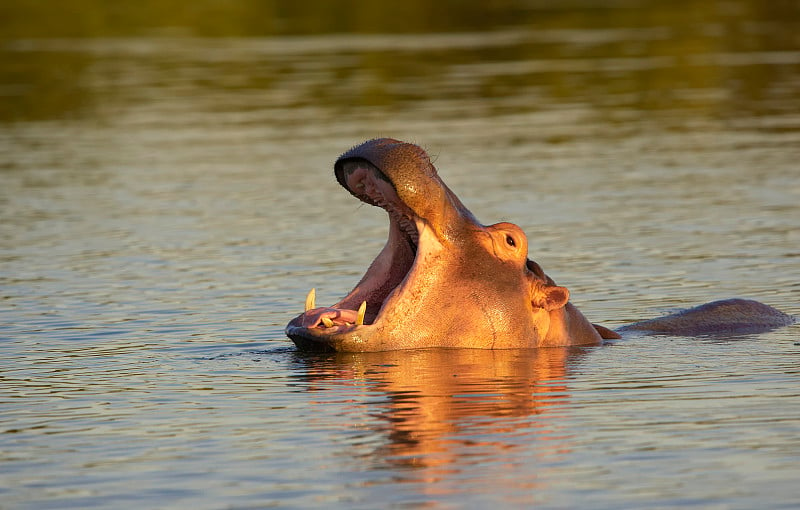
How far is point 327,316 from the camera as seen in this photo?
32.4ft

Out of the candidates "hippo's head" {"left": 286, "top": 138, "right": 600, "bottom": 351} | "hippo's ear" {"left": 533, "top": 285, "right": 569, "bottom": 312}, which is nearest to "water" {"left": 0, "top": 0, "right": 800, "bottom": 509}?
"hippo's head" {"left": 286, "top": 138, "right": 600, "bottom": 351}

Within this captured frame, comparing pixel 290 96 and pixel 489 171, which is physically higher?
pixel 290 96

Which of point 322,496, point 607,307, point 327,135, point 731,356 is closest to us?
point 322,496

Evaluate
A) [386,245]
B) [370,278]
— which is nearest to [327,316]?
[370,278]

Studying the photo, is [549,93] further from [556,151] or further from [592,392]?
[592,392]

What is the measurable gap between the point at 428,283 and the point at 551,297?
2.51 feet

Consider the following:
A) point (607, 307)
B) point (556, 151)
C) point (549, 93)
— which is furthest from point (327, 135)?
point (607, 307)

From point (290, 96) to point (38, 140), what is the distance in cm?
493

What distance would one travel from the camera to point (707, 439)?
7676mm

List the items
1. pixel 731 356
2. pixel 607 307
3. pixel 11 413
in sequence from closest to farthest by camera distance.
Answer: pixel 11 413 < pixel 731 356 < pixel 607 307

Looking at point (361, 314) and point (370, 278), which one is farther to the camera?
point (370, 278)

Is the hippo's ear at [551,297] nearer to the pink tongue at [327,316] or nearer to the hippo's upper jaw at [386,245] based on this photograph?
the hippo's upper jaw at [386,245]

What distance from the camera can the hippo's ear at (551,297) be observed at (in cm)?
997

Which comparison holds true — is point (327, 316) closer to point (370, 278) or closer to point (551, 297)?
point (370, 278)
